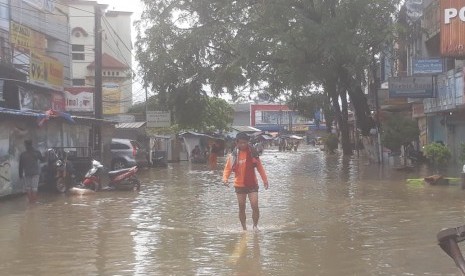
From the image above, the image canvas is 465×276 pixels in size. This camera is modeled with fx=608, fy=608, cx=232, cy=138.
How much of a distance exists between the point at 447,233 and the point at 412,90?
70.7 ft

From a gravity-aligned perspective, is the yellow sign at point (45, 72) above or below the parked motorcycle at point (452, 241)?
above

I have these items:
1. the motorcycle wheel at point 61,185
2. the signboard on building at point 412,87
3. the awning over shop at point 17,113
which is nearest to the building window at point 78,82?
the signboard on building at point 412,87

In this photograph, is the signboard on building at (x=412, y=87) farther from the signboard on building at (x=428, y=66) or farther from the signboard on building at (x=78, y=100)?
the signboard on building at (x=78, y=100)

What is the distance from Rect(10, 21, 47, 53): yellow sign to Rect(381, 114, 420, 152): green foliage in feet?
54.0

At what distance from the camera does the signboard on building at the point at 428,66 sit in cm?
2372

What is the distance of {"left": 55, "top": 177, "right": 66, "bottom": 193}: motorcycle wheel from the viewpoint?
1711 centimetres

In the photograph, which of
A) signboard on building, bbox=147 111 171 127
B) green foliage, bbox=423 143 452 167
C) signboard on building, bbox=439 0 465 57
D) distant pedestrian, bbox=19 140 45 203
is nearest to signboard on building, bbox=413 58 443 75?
green foliage, bbox=423 143 452 167

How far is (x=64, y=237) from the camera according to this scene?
383 inches

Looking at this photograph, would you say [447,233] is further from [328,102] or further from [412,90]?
[328,102]

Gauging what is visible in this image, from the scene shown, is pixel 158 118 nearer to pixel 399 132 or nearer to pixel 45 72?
pixel 45 72

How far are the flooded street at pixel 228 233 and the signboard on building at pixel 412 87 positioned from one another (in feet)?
29.4

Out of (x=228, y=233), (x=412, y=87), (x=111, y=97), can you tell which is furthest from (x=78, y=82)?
(x=228, y=233)

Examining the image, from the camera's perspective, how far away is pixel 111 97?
5378 centimetres

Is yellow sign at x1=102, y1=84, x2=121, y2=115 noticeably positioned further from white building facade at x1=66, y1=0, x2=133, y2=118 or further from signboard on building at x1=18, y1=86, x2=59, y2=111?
signboard on building at x1=18, y1=86, x2=59, y2=111
